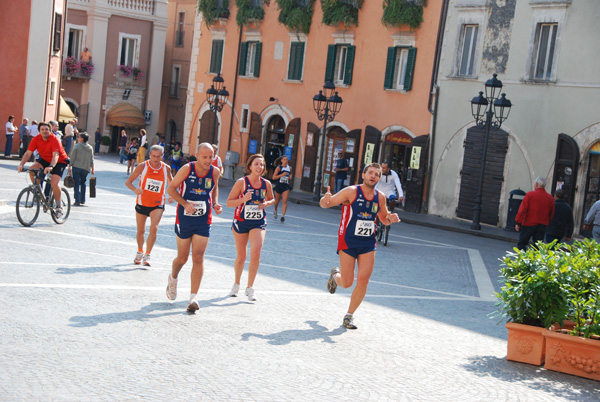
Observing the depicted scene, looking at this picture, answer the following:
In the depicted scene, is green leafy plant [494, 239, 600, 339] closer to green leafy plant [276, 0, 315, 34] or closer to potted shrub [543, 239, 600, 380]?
potted shrub [543, 239, 600, 380]

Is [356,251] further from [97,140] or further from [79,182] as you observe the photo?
[97,140]

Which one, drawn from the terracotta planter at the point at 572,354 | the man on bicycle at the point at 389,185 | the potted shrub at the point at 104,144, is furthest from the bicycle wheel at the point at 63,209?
the potted shrub at the point at 104,144

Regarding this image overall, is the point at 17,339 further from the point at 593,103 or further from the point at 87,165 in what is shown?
the point at 593,103

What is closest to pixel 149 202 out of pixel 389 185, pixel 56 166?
pixel 56 166

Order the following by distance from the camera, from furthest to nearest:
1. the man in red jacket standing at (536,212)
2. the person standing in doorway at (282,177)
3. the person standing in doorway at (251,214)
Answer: the person standing in doorway at (282,177), the man in red jacket standing at (536,212), the person standing in doorway at (251,214)

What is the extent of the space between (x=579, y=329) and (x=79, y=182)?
13.8 metres

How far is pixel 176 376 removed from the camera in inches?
271

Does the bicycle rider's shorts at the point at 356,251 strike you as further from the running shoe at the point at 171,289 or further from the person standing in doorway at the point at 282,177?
the person standing in doorway at the point at 282,177

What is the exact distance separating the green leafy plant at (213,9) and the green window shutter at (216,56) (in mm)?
1018

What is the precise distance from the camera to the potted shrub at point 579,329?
27.2 ft

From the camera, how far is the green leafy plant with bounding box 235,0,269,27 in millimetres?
38316

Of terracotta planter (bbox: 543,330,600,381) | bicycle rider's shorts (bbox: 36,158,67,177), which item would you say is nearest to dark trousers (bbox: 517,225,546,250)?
bicycle rider's shorts (bbox: 36,158,67,177)

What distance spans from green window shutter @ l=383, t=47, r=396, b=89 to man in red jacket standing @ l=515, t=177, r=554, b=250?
582 inches

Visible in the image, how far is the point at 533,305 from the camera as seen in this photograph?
28.7ft
